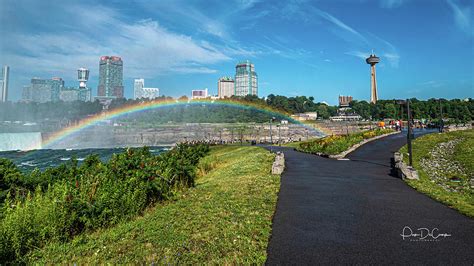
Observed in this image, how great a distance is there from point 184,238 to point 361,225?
4147 mm

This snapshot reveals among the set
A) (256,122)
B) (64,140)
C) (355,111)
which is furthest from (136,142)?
(355,111)

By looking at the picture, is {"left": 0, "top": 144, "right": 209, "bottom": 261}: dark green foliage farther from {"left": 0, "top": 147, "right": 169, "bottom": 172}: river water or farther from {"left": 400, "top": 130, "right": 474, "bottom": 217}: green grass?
{"left": 0, "top": 147, "right": 169, "bottom": 172}: river water

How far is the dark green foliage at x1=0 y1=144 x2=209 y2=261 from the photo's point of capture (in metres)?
5.91

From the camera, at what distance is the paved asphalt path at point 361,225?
195 inches

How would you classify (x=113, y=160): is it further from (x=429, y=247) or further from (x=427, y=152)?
(x=427, y=152)

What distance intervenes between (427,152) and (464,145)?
14.0 feet

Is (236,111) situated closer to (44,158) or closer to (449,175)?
(44,158)

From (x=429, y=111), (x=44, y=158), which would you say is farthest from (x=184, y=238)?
(x=429, y=111)

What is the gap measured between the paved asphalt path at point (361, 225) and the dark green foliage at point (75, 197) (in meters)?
4.12
